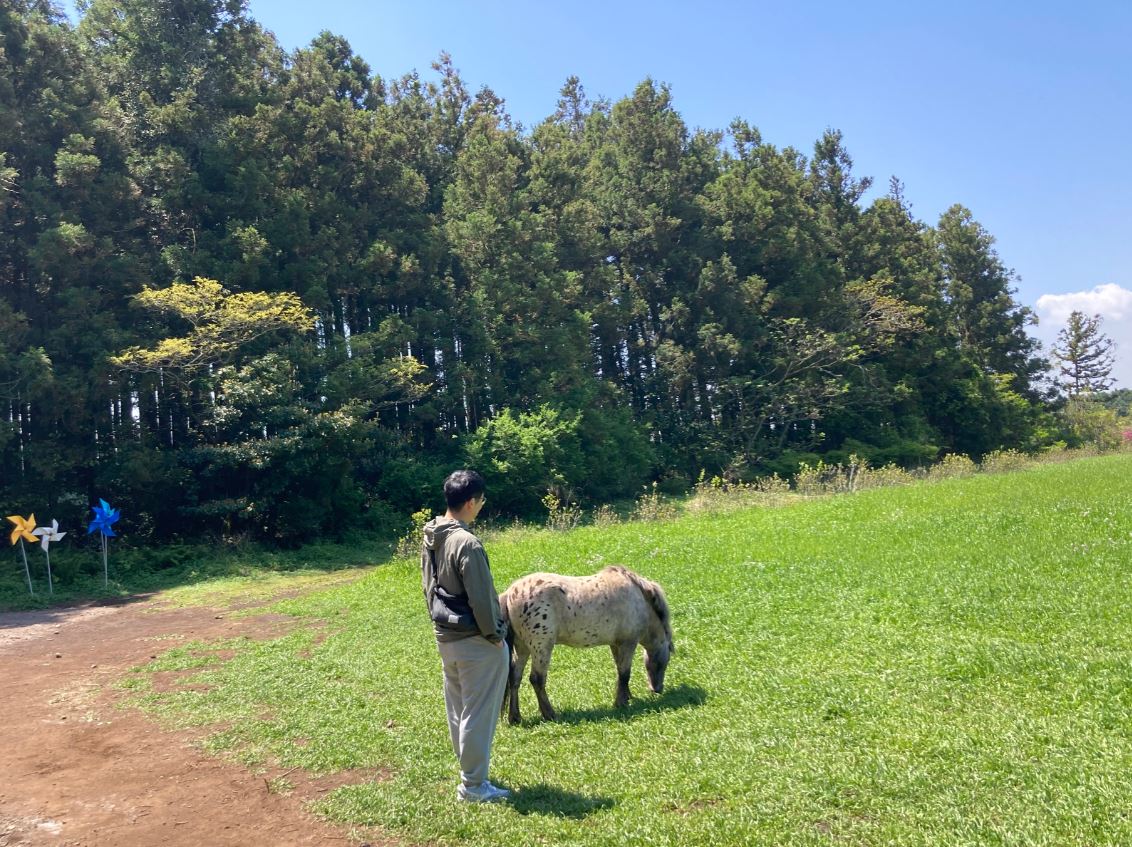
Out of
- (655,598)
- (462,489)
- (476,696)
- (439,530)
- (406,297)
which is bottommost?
(476,696)

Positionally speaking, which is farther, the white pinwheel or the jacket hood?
the white pinwheel

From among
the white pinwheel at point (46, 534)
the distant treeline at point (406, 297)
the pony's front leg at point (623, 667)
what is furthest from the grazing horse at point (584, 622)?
the distant treeline at point (406, 297)

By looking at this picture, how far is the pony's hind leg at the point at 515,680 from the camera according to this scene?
6.53 metres

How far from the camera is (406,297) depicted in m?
31.7

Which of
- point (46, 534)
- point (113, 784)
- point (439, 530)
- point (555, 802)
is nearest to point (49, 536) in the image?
point (46, 534)

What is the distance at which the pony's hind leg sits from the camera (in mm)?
6527

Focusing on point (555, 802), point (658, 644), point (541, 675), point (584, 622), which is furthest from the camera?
point (658, 644)

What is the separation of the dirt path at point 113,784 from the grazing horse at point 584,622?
5.37ft

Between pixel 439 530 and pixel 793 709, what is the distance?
3205 millimetres

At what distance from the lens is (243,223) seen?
1013 inches

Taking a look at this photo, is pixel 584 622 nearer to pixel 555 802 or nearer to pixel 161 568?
pixel 555 802

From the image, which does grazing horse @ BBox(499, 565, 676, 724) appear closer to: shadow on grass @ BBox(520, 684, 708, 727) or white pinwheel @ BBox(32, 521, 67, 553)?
shadow on grass @ BBox(520, 684, 708, 727)

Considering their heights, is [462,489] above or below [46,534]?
above

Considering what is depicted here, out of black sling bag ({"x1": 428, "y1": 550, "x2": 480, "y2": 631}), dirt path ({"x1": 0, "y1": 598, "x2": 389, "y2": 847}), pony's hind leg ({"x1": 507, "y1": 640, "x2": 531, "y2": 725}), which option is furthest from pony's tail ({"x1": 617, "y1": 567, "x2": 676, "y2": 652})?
dirt path ({"x1": 0, "y1": 598, "x2": 389, "y2": 847})
